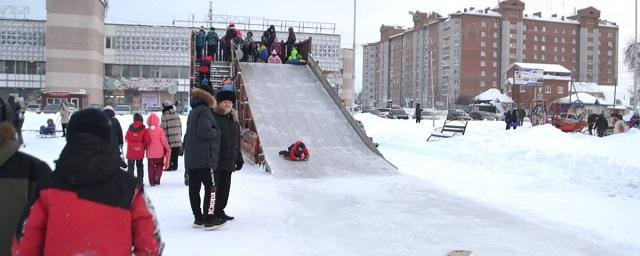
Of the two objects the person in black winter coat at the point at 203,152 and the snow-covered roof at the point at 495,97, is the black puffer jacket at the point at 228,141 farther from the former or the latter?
the snow-covered roof at the point at 495,97

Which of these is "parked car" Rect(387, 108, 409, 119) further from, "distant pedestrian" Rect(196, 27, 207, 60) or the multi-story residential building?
"distant pedestrian" Rect(196, 27, 207, 60)

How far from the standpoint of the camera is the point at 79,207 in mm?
2623

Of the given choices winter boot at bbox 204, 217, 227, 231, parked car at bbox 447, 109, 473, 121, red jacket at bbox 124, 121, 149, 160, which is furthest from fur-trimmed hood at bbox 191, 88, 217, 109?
parked car at bbox 447, 109, 473, 121

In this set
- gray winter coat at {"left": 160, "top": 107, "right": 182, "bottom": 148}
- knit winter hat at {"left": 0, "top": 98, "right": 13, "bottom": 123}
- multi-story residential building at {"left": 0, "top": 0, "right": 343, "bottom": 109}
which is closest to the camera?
knit winter hat at {"left": 0, "top": 98, "right": 13, "bottom": 123}

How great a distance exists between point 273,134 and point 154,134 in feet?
14.7

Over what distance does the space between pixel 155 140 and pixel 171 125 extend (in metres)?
1.34

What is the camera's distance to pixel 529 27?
344 feet

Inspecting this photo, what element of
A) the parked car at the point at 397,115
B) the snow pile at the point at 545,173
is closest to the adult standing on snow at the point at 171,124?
the snow pile at the point at 545,173

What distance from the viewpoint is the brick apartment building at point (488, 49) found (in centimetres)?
9969

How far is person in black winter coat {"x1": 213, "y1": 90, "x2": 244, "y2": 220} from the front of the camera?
23.0 ft

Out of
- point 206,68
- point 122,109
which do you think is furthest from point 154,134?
point 122,109

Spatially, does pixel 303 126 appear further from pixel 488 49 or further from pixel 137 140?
pixel 488 49

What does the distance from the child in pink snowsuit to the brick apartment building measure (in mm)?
85580

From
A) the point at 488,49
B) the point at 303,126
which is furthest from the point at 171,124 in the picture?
the point at 488,49
